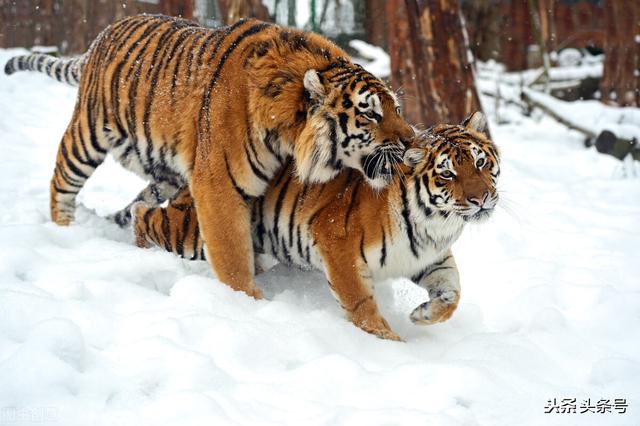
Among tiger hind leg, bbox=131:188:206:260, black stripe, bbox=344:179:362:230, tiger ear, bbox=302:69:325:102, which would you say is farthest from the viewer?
tiger hind leg, bbox=131:188:206:260

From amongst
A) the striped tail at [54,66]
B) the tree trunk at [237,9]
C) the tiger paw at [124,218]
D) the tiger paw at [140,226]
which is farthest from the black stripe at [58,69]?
the tree trunk at [237,9]

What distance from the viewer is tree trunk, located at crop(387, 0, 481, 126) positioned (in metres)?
6.25

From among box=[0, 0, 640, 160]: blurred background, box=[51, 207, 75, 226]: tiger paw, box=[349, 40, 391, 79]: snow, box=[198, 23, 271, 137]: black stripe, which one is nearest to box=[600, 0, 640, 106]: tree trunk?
box=[0, 0, 640, 160]: blurred background

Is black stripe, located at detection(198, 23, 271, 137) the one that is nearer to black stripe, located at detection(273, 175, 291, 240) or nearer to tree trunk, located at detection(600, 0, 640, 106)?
black stripe, located at detection(273, 175, 291, 240)

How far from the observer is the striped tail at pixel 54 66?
16.3 ft

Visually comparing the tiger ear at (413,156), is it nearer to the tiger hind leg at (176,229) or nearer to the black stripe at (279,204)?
the black stripe at (279,204)

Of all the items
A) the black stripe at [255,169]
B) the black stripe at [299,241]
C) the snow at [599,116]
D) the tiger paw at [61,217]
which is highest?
the black stripe at [255,169]

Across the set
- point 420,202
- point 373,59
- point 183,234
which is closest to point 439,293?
point 420,202

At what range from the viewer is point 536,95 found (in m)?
9.50

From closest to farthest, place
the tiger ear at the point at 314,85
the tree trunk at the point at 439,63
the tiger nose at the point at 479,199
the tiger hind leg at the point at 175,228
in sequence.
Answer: the tiger nose at the point at 479,199 < the tiger ear at the point at 314,85 < the tiger hind leg at the point at 175,228 < the tree trunk at the point at 439,63

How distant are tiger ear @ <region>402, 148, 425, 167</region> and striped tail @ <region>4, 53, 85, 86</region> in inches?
104

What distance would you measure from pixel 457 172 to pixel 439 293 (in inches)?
24.7

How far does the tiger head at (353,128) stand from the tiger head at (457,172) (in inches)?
4.5

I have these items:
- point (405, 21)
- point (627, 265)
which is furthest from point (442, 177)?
point (405, 21)
